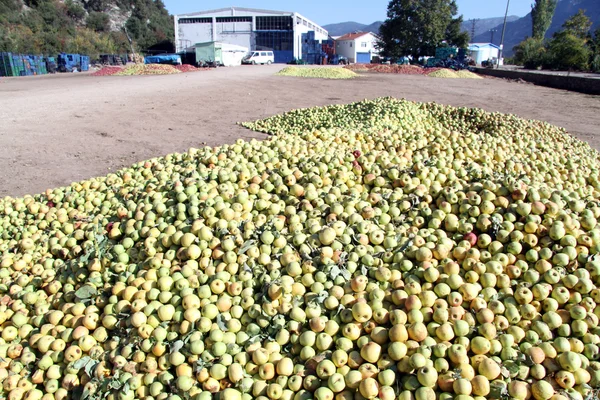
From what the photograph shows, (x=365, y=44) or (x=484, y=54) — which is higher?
(x=365, y=44)

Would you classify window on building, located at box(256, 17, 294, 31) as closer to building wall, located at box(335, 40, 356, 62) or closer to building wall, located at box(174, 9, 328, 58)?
building wall, located at box(174, 9, 328, 58)

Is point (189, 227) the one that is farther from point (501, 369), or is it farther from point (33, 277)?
point (501, 369)

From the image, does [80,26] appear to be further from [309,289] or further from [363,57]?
[309,289]

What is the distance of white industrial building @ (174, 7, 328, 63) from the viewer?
7800 centimetres

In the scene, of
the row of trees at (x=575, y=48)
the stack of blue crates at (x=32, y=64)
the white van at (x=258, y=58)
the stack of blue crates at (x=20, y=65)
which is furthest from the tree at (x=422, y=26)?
the stack of blue crates at (x=20, y=65)

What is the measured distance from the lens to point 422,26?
6091 cm

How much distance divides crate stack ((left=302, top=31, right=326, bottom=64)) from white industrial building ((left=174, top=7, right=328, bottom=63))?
281 centimetres

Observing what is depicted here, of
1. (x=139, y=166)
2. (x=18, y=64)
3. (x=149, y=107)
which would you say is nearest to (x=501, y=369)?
(x=139, y=166)

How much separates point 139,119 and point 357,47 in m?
96.7

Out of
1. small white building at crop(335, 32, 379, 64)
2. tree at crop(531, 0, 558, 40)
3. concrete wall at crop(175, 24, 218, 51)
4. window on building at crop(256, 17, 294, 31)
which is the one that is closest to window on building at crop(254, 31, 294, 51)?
window on building at crop(256, 17, 294, 31)

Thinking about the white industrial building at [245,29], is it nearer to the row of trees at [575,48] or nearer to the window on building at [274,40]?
the window on building at [274,40]

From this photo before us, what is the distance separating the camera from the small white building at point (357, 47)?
329ft

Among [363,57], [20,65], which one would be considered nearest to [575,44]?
[20,65]

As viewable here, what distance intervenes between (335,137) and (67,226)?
381 cm
